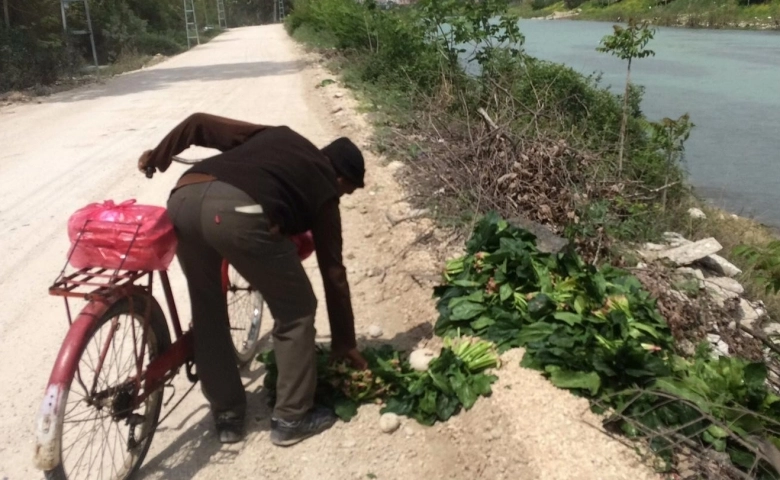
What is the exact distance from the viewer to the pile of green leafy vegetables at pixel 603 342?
2982 millimetres

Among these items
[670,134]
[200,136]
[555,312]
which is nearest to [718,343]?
[555,312]

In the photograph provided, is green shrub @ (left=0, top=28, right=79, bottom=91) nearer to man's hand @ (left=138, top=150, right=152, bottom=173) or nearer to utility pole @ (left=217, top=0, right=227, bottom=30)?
man's hand @ (left=138, top=150, right=152, bottom=173)

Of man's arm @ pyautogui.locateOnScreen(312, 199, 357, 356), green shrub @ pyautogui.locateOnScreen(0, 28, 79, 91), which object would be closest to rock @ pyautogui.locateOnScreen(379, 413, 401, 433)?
man's arm @ pyautogui.locateOnScreen(312, 199, 357, 356)

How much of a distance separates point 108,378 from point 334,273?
1027mm

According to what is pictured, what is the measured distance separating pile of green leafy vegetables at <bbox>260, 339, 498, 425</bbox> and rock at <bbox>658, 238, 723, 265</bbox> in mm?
3414

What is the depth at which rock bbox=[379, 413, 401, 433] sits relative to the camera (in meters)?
3.43

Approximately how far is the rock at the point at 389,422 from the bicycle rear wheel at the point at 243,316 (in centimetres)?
91

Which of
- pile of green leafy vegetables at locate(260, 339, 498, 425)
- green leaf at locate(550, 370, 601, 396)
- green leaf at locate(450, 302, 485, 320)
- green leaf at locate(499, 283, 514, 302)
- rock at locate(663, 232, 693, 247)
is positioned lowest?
rock at locate(663, 232, 693, 247)

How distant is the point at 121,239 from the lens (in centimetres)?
284

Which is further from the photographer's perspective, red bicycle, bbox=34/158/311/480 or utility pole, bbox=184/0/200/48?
utility pole, bbox=184/0/200/48

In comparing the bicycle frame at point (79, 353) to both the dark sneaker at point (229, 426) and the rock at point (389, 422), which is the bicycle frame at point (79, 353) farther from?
the rock at point (389, 422)

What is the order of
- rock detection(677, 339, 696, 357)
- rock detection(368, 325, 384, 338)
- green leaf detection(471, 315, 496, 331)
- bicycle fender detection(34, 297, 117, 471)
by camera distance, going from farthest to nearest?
rock detection(368, 325, 384, 338) < rock detection(677, 339, 696, 357) < green leaf detection(471, 315, 496, 331) < bicycle fender detection(34, 297, 117, 471)

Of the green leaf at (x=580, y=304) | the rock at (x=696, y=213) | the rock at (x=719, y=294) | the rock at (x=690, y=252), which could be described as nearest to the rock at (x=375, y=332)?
the green leaf at (x=580, y=304)

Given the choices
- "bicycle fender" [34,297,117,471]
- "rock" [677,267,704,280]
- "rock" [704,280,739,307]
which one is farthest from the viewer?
"rock" [677,267,704,280]
